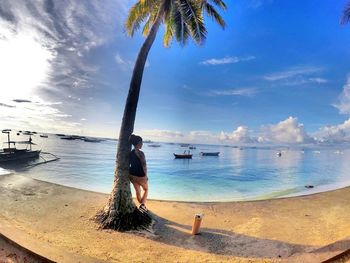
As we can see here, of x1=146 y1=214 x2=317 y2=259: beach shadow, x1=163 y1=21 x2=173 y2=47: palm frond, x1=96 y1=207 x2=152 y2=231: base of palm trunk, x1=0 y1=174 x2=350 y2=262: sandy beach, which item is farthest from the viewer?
x1=163 y1=21 x2=173 y2=47: palm frond

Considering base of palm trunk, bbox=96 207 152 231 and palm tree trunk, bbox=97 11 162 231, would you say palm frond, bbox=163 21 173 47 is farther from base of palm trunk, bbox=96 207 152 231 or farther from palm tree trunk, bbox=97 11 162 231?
base of palm trunk, bbox=96 207 152 231

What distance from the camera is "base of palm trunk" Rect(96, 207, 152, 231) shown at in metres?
7.36

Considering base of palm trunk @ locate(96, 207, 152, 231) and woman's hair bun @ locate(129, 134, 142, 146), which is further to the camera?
woman's hair bun @ locate(129, 134, 142, 146)

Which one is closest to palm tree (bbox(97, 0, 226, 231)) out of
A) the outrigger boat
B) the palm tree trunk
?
the palm tree trunk

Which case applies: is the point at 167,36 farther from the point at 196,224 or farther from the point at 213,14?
the point at 196,224

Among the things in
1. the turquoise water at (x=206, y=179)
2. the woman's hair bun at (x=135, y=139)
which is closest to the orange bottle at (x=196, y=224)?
A: the woman's hair bun at (x=135, y=139)

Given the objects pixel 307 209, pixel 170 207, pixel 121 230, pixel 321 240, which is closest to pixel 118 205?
pixel 121 230

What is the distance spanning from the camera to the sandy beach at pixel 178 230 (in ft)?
18.6

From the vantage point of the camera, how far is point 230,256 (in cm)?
598

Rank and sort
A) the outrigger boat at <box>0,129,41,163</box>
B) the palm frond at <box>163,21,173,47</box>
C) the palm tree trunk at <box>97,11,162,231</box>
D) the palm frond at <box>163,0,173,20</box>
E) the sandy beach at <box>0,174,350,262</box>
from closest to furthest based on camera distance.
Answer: the sandy beach at <box>0,174,350,262</box>
the palm tree trunk at <box>97,11,162,231</box>
the palm frond at <box>163,0,173,20</box>
the palm frond at <box>163,21,173,47</box>
the outrigger boat at <box>0,129,41,163</box>

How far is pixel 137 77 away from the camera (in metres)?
7.99

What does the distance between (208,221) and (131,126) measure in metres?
3.82

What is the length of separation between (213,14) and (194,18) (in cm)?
135

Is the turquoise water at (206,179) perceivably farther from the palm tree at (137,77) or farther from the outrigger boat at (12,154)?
the palm tree at (137,77)
